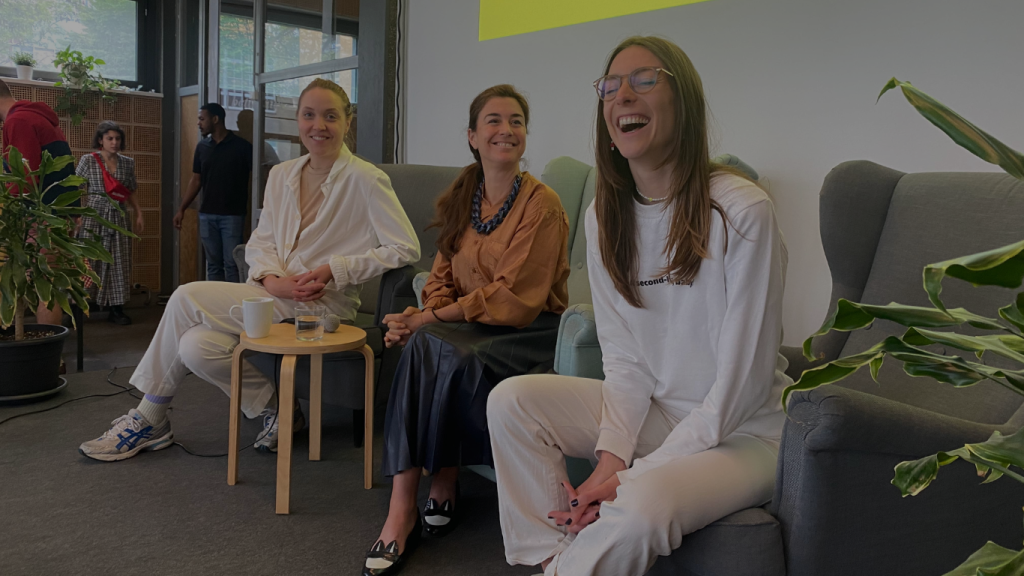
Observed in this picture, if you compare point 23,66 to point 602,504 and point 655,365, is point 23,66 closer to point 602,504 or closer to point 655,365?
point 655,365

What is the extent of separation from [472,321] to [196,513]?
100 centimetres

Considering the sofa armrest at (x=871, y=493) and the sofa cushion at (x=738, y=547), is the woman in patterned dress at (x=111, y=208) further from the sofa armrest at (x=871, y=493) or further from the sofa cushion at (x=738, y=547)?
the sofa armrest at (x=871, y=493)

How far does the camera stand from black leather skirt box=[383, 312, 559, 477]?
198 cm

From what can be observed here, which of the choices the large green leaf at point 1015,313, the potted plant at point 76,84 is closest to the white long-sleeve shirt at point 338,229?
the large green leaf at point 1015,313

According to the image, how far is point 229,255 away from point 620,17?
134 inches

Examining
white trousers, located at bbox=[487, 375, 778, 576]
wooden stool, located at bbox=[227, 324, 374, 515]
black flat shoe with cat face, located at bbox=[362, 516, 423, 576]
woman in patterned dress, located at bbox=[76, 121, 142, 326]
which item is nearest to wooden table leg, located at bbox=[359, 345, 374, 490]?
wooden stool, located at bbox=[227, 324, 374, 515]

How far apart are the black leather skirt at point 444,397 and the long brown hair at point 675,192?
51 cm

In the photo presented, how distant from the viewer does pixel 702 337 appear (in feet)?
5.03

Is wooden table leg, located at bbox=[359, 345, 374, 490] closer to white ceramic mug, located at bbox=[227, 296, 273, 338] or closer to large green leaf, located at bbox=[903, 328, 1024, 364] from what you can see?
white ceramic mug, located at bbox=[227, 296, 273, 338]

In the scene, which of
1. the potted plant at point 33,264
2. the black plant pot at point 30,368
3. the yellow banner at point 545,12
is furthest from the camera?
the black plant pot at point 30,368

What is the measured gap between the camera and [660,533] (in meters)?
1.28

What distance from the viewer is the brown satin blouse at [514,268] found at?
211 centimetres

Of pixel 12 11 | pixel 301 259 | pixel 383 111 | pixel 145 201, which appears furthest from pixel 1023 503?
pixel 12 11

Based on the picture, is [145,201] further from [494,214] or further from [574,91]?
[494,214]
